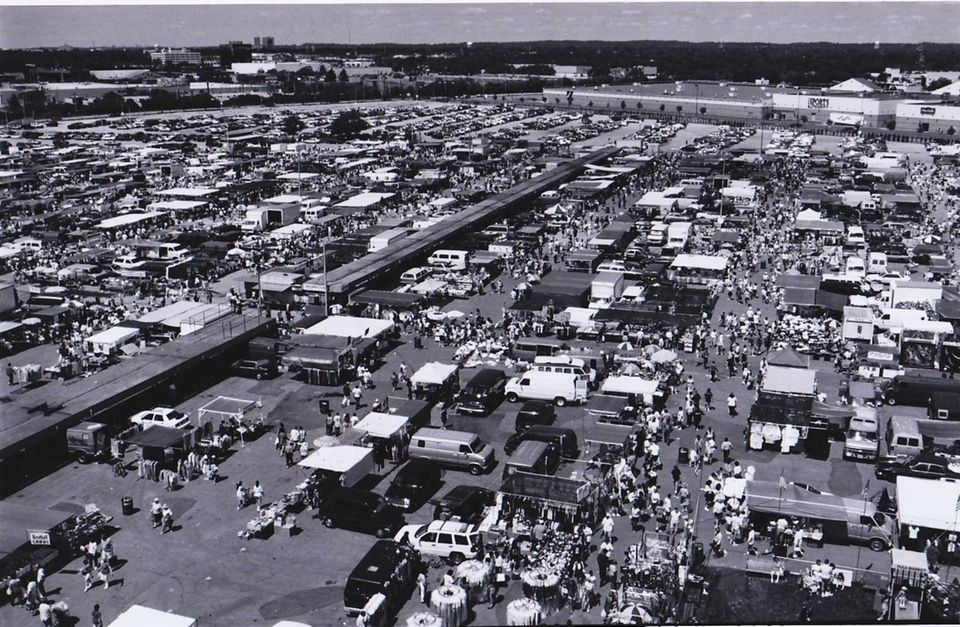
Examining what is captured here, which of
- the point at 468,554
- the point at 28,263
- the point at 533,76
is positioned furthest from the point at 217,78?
the point at 468,554

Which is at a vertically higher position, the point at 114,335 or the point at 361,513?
the point at 114,335

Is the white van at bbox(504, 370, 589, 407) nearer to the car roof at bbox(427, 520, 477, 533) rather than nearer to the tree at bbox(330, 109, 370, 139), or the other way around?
the car roof at bbox(427, 520, 477, 533)

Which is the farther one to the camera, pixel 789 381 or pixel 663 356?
pixel 663 356

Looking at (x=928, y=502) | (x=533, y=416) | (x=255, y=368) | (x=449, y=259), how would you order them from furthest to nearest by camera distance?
(x=449, y=259)
(x=255, y=368)
(x=533, y=416)
(x=928, y=502)

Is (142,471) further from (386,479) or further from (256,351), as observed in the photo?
(256,351)

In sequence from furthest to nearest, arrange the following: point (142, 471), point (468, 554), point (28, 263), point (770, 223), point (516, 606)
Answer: point (770, 223) < point (28, 263) < point (142, 471) < point (468, 554) < point (516, 606)

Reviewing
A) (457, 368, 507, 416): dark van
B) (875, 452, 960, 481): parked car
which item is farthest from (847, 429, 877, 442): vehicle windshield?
(457, 368, 507, 416): dark van

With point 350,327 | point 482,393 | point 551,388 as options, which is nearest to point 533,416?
point 482,393

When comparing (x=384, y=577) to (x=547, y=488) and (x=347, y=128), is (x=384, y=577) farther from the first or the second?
(x=347, y=128)
